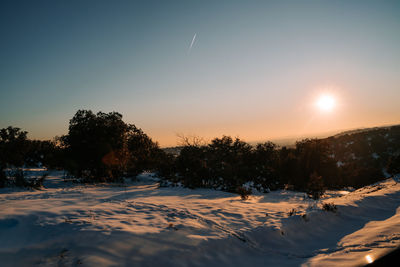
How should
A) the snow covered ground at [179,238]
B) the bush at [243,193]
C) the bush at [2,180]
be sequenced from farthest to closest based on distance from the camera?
the bush at [2,180], the bush at [243,193], the snow covered ground at [179,238]

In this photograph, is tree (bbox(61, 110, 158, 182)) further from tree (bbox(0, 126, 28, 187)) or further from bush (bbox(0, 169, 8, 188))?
bush (bbox(0, 169, 8, 188))

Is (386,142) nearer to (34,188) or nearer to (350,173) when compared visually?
(350,173)

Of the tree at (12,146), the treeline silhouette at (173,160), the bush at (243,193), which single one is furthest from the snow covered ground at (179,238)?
the tree at (12,146)

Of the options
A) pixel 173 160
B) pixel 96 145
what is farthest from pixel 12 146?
pixel 173 160

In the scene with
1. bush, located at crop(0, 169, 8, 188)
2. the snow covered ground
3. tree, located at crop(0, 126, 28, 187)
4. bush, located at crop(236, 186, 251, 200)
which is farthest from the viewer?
tree, located at crop(0, 126, 28, 187)

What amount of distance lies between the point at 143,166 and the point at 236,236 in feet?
66.1

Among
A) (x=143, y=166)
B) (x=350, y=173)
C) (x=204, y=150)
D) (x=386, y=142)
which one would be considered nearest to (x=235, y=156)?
(x=204, y=150)

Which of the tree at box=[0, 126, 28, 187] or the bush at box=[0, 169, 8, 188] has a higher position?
the tree at box=[0, 126, 28, 187]

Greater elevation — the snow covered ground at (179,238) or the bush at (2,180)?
the bush at (2,180)

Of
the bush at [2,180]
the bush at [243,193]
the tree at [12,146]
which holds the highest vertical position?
the tree at [12,146]

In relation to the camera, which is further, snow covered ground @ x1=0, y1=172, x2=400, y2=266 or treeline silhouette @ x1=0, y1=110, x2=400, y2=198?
treeline silhouette @ x1=0, y1=110, x2=400, y2=198

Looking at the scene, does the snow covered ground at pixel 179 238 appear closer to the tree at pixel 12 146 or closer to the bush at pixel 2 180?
the bush at pixel 2 180

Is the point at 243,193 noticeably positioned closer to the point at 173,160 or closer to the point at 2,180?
the point at 173,160

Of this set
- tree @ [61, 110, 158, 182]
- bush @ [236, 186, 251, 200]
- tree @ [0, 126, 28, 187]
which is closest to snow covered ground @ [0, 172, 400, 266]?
bush @ [236, 186, 251, 200]
